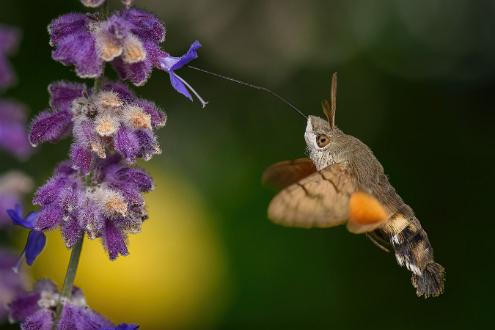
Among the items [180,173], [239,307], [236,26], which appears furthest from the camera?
[236,26]

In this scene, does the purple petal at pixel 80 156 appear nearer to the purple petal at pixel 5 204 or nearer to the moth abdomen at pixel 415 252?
the purple petal at pixel 5 204

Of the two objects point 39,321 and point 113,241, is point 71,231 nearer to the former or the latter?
point 113,241

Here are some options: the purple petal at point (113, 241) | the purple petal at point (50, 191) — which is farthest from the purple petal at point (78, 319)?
the purple petal at point (50, 191)

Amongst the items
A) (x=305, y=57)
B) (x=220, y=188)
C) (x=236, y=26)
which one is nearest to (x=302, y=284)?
(x=220, y=188)

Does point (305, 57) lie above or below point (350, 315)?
above

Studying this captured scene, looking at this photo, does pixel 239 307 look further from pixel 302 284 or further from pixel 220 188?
pixel 220 188

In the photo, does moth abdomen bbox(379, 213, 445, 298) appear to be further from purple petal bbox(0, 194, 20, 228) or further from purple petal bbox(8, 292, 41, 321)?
purple petal bbox(0, 194, 20, 228)

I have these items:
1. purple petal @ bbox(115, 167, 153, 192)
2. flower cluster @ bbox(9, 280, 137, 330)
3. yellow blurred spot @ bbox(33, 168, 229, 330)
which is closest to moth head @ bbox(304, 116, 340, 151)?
purple petal @ bbox(115, 167, 153, 192)
